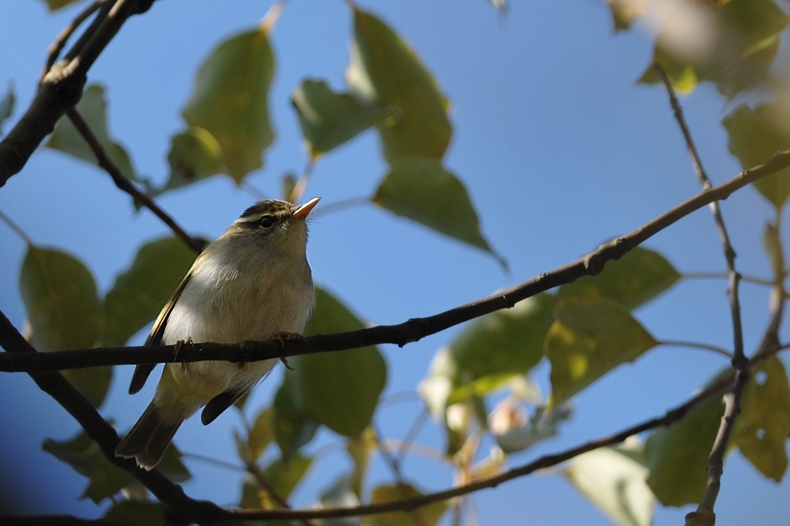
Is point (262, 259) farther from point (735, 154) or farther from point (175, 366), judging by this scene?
point (735, 154)

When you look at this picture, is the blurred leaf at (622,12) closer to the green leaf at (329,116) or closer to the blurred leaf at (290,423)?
the green leaf at (329,116)

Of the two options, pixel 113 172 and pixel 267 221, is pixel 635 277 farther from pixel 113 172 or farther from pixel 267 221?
pixel 113 172

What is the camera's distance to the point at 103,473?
1.97 metres

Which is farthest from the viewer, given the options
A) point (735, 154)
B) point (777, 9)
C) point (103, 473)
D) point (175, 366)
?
point (175, 366)

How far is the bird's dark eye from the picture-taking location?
2557 millimetres

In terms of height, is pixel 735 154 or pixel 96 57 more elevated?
pixel 96 57

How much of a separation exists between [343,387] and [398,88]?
1071mm

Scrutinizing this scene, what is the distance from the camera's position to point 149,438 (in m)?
2.27

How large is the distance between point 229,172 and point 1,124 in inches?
27.2

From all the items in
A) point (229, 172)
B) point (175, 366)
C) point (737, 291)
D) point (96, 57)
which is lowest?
point (737, 291)

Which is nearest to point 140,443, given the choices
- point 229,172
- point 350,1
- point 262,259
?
point 262,259

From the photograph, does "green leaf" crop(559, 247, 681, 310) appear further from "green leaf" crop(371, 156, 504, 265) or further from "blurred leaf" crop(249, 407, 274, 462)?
"blurred leaf" crop(249, 407, 274, 462)

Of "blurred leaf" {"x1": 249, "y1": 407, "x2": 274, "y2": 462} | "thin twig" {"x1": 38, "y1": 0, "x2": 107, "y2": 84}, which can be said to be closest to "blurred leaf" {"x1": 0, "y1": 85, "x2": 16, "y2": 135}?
"thin twig" {"x1": 38, "y1": 0, "x2": 107, "y2": 84}

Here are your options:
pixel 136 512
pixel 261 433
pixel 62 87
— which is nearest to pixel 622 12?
pixel 62 87
